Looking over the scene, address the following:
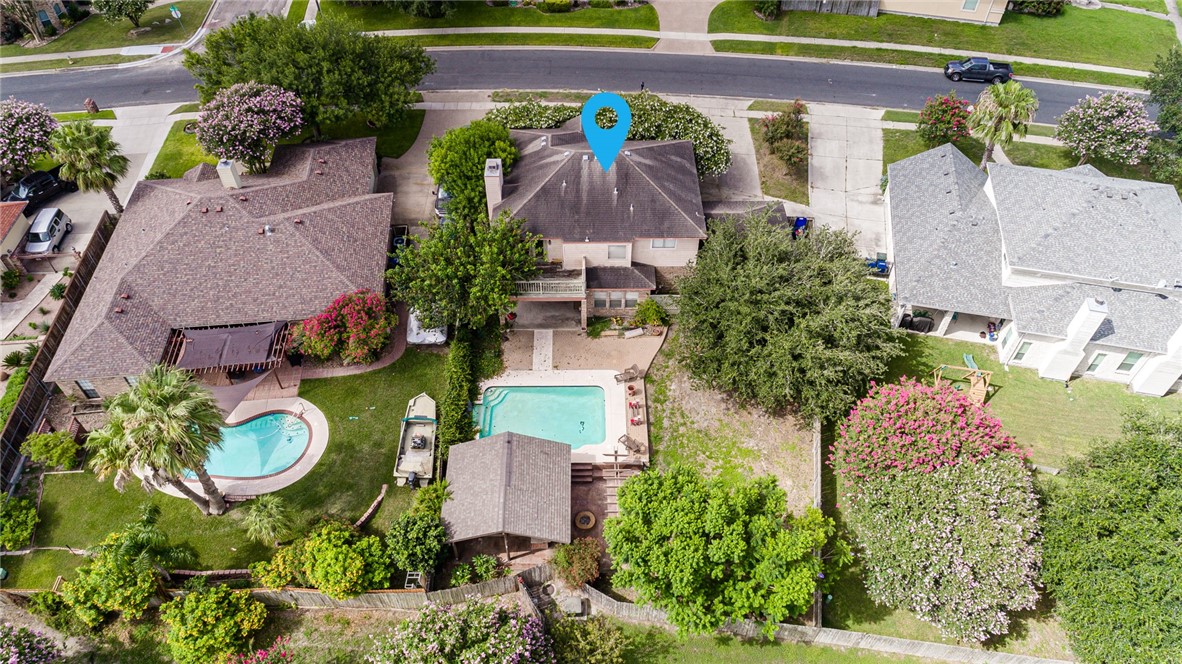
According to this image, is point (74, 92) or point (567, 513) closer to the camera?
point (567, 513)

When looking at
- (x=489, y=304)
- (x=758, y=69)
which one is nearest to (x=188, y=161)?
(x=489, y=304)

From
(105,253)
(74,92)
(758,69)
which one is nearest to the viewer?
(105,253)

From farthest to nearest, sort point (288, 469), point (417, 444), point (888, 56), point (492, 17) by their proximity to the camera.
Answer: point (492, 17)
point (888, 56)
point (288, 469)
point (417, 444)

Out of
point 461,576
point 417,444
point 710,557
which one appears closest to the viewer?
point 710,557

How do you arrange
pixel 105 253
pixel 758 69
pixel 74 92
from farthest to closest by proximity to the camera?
1. pixel 758 69
2. pixel 74 92
3. pixel 105 253

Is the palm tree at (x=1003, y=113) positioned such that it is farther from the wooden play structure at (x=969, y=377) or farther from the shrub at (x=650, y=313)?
the shrub at (x=650, y=313)

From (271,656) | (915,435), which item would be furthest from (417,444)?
(915,435)

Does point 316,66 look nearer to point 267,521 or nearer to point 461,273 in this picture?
point 461,273

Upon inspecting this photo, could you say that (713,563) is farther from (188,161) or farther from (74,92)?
(74,92)
